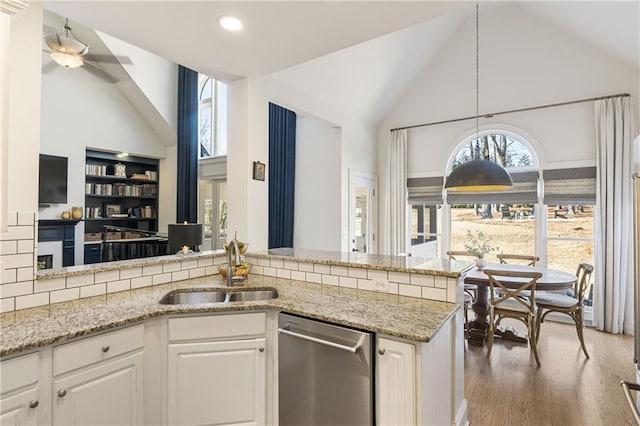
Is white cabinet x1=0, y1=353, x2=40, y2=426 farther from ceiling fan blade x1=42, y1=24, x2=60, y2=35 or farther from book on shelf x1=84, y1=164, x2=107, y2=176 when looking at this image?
ceiling fan blade x1=42, y1=24, x2=60, y2=35

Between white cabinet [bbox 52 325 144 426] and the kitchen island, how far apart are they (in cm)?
3

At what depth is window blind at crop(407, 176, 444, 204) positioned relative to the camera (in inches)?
215

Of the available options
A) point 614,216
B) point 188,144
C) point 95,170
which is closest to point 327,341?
point 614,216

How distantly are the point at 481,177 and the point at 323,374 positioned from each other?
2590 mm

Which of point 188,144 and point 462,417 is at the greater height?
point 188,144

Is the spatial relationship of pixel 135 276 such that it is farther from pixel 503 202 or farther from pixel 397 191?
pixel 503 202

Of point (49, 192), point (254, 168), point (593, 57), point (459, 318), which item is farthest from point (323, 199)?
point (49, 192)

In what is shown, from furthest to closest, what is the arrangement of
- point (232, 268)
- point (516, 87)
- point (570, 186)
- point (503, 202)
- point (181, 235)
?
point (503, 202) < point (516, 87) < point (570, 186) < point (181, 235) < point (232, 268)

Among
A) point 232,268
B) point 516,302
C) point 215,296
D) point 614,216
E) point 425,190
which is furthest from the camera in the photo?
point 425,190

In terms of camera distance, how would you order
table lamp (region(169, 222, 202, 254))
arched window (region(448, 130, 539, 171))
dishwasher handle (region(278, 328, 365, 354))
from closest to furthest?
dishwasher handle (region(278, 328, 365, 354))
table lamp (region(169, 222, 202, 254))
arched window (region(448, 130, 539, 171))

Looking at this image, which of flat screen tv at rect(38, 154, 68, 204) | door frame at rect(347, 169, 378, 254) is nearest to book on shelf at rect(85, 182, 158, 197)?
flat screen tv at rect(38, 154, 68, 204)

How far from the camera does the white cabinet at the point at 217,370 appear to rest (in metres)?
1.81

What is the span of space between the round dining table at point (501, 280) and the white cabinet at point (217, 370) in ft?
7.63

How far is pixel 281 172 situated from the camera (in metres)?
5.22
